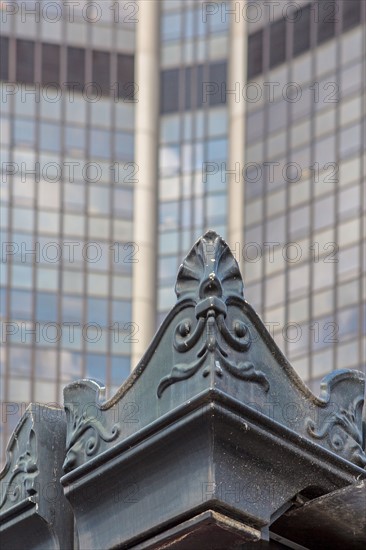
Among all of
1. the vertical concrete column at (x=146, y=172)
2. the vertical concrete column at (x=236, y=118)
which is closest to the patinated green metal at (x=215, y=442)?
the vertical concrete column at (x=146, y=172)

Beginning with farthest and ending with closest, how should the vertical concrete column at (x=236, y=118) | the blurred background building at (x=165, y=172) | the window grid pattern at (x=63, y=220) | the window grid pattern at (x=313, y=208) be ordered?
1. the vertical concrete column at (x=236, y=118)
2. the window grid pattern at (x=63, y=220)
3. the blurred background building at (x=165, y=172)
4. the window grid pattern at (x=313, y=208)

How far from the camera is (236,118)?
75.3m

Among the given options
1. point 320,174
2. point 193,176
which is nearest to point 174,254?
point 193,176

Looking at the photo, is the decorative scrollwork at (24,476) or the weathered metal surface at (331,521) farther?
the decorative scrollwork at (24,476)

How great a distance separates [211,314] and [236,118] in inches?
2749

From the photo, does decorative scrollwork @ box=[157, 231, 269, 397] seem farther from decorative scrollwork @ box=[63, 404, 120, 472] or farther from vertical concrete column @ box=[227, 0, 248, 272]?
vertical concrete column @ box=[227, 0, 248, 272]

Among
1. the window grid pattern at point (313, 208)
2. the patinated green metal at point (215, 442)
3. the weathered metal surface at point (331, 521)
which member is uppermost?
the window grid pattern at point (313, 208)

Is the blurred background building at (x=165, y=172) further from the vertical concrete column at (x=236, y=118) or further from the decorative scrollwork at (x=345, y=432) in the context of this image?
the decorative scrollwork at (x=345, y=432)

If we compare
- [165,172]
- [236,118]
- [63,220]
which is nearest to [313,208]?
[236,118]

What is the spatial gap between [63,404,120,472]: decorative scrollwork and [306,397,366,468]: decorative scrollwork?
0.77 m

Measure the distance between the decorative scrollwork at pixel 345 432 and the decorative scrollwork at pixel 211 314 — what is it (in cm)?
37

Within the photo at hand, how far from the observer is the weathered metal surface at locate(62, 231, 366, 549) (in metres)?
5.83

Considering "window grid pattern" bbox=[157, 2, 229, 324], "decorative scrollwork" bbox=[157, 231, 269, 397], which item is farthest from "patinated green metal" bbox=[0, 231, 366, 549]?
"window grid pattern" bbox=[157, 2, 229, 324]

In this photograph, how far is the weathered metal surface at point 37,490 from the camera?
679 cm
